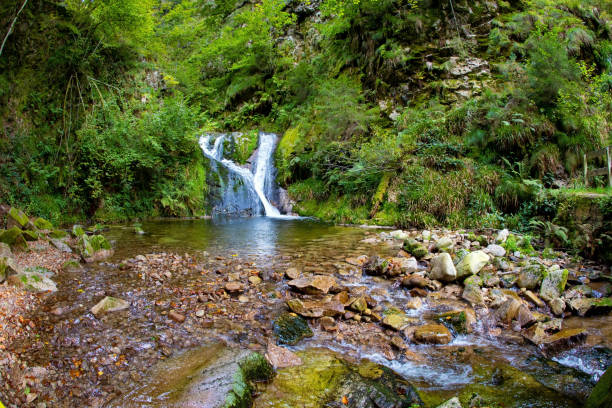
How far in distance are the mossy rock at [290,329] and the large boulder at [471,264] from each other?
243 cm

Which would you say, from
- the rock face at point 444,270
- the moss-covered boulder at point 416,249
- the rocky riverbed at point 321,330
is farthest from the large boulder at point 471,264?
the moss-covered boulder at point 416,249

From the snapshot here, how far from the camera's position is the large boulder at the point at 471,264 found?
14.4ft

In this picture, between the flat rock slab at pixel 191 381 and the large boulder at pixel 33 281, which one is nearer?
the flat rock slab at pixel 191 381

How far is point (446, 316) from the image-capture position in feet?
11.2

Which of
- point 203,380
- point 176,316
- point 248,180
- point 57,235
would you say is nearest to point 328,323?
point 203,380

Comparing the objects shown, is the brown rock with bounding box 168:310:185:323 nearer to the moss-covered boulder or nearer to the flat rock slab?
the flat rock slab

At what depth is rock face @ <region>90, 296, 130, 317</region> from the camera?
126 inches

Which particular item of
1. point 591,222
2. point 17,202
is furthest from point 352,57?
point 17,202

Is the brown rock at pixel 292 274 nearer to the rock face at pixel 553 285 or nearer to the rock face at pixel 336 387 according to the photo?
the rock face at pixel 336 387

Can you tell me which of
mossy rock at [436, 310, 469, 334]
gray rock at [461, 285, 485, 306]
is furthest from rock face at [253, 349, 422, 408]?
gray rock at [461, 285, 485, 306]

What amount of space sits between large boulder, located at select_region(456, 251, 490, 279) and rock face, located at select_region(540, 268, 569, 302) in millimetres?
732

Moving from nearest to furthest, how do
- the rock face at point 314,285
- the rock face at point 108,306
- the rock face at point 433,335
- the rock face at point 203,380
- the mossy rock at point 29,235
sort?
the rock face at point 203,380 < the rock face at point 433,335 < the rock face at point 108,306 < the rock face at point 314,285 < the mossy rock at point 29,235

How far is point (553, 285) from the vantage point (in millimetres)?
3885

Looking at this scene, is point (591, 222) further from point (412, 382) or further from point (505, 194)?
point (412, 382)
